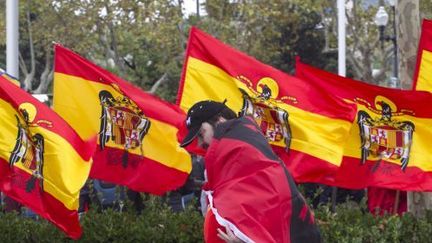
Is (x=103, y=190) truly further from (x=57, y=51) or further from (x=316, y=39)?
(x=316, y=39)

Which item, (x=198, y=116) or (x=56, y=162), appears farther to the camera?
(x=56, y=162)

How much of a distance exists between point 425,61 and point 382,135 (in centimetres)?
79

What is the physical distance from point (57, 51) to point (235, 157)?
3557mm

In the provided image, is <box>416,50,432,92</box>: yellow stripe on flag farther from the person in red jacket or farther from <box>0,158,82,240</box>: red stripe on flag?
the person in red jacket

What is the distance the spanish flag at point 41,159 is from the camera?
→ 6.75m

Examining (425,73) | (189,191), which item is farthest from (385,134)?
(189,191)

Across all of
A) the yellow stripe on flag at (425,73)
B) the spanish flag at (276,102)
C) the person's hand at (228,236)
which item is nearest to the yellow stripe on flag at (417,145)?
the spanish flag at (276,102)

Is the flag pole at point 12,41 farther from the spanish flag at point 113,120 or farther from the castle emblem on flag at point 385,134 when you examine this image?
the castle emblem on flag at point 385,134

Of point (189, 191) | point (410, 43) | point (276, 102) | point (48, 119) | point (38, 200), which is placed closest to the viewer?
Result: point (38, 200)

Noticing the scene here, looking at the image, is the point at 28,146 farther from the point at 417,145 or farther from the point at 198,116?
the point at 417,145

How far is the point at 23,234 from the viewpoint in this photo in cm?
719

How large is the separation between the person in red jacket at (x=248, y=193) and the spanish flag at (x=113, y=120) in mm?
3099

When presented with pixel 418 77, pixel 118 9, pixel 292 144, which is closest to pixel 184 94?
pixel 292 144

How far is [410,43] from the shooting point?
8.34m
